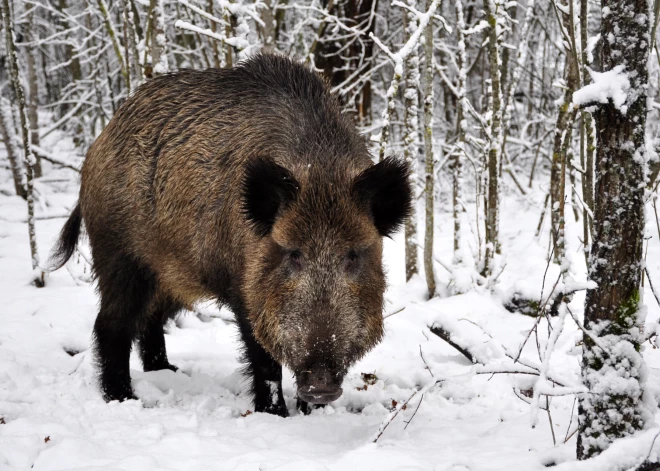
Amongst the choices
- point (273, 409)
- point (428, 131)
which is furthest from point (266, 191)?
point (428, 131)

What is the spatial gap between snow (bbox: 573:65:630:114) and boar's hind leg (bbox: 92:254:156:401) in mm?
3081

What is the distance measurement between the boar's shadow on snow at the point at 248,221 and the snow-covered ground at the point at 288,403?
0.32 meters

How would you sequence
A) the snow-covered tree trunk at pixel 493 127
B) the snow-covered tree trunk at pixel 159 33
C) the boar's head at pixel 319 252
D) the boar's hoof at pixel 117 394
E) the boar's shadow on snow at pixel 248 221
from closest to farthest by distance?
1. the boar's head at pixel 319 252
2. the boar's shadow on snow at pixel 248 221
3. the boar's hoof at pixel 117 394
4. the snow-covered tree trunk at pixel 493 127
5. the snow-covered tree trunk at pixel 159 33

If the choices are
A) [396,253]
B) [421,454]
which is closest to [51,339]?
[421,454]

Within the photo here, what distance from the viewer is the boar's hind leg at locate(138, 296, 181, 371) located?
4.52 meters

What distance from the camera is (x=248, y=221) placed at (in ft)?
11.3

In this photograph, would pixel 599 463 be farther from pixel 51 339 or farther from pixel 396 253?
pixel 396 253

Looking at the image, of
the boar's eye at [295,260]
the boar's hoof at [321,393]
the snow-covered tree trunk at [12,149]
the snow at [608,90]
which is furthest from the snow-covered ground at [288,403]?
the snow-covered tree trunk at [12,149]

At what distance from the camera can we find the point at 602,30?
216 centimetres

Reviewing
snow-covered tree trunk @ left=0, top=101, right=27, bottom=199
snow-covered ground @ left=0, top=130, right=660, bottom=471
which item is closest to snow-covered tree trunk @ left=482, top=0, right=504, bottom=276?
snow-covered ground @ left=0, top=130, right=660, bottom=471

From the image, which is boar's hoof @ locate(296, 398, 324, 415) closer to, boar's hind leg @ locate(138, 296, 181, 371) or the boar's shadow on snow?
the boar's shadow on snow

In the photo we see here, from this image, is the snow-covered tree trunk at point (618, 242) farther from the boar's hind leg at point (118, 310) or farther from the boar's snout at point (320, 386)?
the boar's hind leg at point (118, 310)

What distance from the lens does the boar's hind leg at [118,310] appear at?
4.13 meters

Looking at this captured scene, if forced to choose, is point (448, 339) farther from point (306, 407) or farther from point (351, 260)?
point (351, 260)
